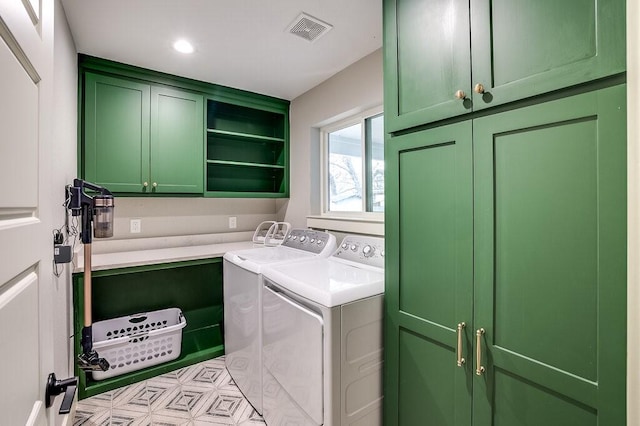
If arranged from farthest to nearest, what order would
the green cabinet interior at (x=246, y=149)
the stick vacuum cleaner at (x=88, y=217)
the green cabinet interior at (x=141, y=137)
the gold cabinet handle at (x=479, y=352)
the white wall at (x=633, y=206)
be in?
the green cabinet interior at (x=246, y=149) → the green cabinet interior at (x=141, y=137) → the stick vacuum cleaner at (x=88, y=217) → the gold cabinet handle at (x=479, y=352) → the white wall at (x=633, y=206)

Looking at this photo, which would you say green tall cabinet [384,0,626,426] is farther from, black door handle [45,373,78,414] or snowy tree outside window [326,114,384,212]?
black door handle [45,373,78,414]

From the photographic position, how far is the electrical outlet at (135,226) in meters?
2.63

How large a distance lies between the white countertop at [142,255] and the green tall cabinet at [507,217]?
165cm

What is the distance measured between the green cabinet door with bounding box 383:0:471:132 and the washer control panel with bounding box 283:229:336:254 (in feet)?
3.27

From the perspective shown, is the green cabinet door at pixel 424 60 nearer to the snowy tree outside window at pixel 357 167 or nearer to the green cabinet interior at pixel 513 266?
the green cabinet interior at pixel 513 266

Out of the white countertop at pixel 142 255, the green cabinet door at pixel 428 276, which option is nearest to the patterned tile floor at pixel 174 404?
the white countertop at pixel 142 255

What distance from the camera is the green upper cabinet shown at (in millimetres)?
822

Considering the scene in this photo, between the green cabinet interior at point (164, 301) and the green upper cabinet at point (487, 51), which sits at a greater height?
the green upper cabinet at point (487, 51)

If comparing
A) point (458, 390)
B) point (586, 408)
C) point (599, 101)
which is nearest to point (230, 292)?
point (458, 390)

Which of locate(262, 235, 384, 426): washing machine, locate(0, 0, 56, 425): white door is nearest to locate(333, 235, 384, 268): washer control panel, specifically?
locate(262, 235, 384, 426): washing machine

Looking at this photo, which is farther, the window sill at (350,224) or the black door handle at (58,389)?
the window sill at (350,224)

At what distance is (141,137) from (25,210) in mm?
2002

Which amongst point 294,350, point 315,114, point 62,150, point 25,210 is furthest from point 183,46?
point 294,350

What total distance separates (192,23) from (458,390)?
Answer: 7.36 ft
